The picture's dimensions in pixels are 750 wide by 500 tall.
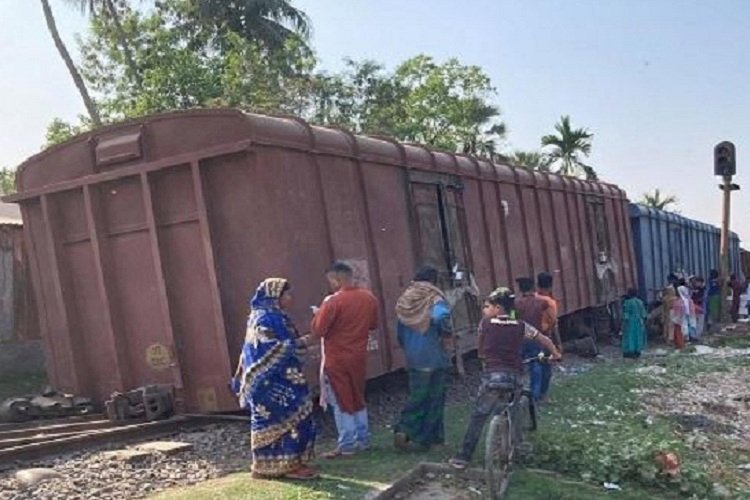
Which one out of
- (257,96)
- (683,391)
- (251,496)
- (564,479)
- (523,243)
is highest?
(257,96)

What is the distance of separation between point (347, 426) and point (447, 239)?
3.42m

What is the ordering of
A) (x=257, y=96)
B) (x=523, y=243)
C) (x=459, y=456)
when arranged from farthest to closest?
(x=257, y=96), (x=523, y=243), (x=459, y=456)

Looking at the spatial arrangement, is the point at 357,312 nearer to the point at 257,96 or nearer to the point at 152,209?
the point at 152,209

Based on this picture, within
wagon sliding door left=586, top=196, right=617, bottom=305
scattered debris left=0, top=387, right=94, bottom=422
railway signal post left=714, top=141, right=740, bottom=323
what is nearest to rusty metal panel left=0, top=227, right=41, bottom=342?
scattered debris left=0, top=387, right=94, bottom=422

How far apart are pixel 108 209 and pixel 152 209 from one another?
611 millimetres

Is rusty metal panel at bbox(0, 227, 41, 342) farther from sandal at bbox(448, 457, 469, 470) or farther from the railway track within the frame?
sandal at bbox(448, 457, 469, 470)

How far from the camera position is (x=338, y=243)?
7102 mm

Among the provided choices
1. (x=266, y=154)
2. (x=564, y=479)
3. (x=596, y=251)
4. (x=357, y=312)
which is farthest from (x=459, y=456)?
(x=596, y=251)

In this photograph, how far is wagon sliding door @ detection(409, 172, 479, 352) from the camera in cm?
866

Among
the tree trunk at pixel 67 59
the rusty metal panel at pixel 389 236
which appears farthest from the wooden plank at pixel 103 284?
the tree trunk at pixel 67 59

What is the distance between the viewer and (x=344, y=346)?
6.11m

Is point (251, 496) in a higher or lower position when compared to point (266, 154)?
lower

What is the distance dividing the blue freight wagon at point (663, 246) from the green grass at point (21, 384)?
12964 mm

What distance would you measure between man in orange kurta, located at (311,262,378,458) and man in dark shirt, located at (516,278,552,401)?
2285 mm
